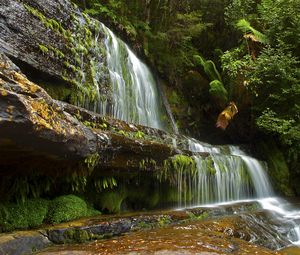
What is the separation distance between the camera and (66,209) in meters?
5.94

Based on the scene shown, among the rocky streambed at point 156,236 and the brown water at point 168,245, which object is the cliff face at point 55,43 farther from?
the brown water at point 168,245

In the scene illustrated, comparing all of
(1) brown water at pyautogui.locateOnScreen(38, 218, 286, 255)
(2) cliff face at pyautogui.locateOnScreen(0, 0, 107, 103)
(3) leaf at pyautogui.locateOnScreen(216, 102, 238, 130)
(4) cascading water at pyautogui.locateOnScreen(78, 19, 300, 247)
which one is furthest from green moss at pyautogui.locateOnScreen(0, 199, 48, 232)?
(3) leaf at pyautogui.locateOnScreen(216, 102, 238, 130)

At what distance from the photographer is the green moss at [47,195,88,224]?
226 inches

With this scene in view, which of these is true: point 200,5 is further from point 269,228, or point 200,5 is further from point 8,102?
point 8,102

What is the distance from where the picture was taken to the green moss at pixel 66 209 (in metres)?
5.74

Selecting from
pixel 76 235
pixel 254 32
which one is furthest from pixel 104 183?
pixel 254 32

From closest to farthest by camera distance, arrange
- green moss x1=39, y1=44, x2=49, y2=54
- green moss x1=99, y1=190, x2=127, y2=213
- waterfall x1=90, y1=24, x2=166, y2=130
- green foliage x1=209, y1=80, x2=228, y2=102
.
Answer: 1. green moss x1=99, y1=190, x2=127, y2=213
2. green moss x1=39, y1=44, x2=49, y2=54
3. waterfall x1=90, y1=24, x2=166, y2=130
4. green foliage x1=209, y1=80, x2=228, y2=102

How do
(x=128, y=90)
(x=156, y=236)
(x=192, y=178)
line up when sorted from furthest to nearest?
(x=128, y=90) → (x=192, y=178) → (x=156, y=236)

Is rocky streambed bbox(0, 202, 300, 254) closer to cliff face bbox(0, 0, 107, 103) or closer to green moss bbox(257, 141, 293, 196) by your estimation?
cliff face bbox(0, 0, 107, 103)

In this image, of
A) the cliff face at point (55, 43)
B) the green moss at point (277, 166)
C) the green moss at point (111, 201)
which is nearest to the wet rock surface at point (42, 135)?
the green moss at point (111, 201)

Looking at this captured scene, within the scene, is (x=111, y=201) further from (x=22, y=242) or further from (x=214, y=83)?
(x=214, y=83)

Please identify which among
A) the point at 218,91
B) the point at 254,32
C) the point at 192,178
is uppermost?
the point at 254,32

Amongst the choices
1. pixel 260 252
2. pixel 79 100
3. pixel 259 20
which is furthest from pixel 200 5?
pixel 260 252

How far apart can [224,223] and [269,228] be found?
1.45 meters
